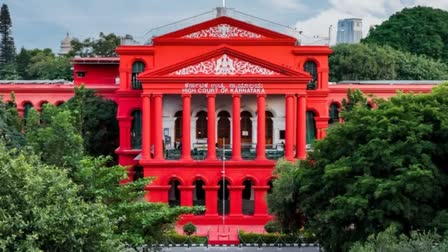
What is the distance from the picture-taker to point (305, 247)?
1544 inches

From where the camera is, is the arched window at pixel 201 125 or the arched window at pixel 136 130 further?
the arched window at pixel 136 130

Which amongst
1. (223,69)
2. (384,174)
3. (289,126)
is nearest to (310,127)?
(289,126)

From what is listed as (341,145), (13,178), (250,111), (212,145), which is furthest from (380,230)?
(250,111)

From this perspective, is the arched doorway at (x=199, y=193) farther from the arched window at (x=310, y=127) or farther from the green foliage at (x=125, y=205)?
the green foliage at (x=125, y=205)

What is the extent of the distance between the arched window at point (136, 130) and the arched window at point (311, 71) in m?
10.8

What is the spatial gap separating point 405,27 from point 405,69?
11.3m

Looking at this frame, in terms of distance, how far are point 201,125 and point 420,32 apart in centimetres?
4024

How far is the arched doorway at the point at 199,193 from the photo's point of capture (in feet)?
155

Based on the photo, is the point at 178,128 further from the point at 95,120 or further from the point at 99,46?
the point at 99,46

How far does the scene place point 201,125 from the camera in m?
50.0

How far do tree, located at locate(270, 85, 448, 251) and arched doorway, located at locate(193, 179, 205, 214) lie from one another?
14540 mm

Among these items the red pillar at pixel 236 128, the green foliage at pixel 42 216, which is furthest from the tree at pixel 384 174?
the red pillar at pixel 236 128

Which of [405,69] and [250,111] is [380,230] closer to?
[250,111]

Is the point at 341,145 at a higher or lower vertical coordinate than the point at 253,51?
lower
